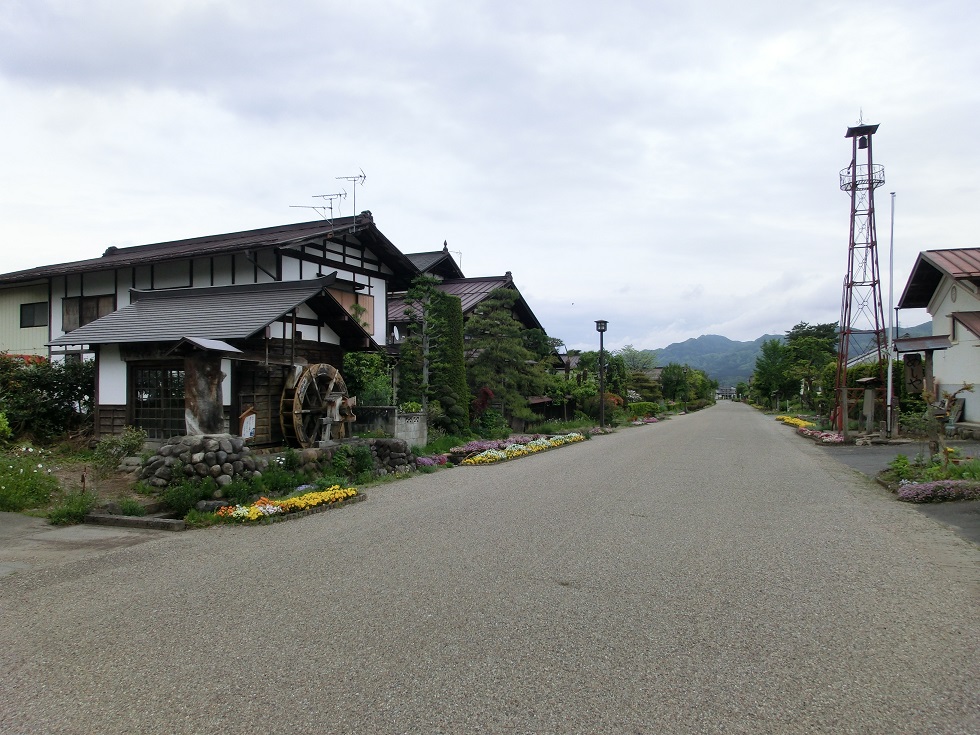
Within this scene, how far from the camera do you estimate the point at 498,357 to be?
23.0 meters

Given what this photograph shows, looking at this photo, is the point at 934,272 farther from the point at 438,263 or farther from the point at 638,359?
the point at 638,359

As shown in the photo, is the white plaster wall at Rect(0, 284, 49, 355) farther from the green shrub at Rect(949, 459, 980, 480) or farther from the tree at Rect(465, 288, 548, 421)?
the green shrub at Rect(949, 459, 980, 480)

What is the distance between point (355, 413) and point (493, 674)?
13.2 m

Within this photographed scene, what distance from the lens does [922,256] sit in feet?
71.4

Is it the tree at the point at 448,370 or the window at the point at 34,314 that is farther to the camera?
the window at the point at 34,314

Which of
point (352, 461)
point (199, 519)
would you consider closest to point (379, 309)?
point (352, 461)

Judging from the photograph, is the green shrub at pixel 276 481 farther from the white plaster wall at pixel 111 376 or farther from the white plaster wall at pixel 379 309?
the white plaster wall at pixel 379 309

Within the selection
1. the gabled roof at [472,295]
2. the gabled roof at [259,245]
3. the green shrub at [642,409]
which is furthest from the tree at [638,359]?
the gabled roof at [259,245]

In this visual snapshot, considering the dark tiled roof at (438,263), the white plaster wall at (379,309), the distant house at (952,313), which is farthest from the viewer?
the dark tiled roof at (438,263)

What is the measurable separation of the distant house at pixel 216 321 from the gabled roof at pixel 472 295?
13.4 feet

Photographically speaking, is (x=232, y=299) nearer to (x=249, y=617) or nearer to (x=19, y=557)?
(x=19, y=557)

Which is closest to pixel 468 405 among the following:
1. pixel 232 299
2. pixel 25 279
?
pixel 232 299

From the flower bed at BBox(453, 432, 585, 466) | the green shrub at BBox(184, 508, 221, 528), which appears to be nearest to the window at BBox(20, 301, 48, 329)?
the flower bed at BBox(453, 432, 585, 466)

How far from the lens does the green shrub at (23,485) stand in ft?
29.8
